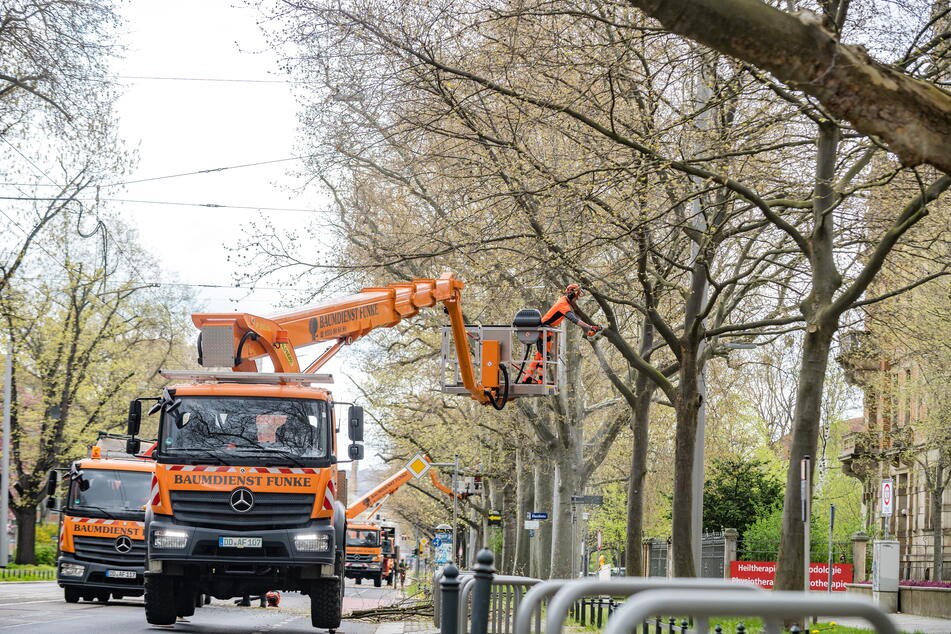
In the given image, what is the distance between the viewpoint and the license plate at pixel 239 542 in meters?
14.7

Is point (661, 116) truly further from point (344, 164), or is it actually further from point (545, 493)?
point (545, 493)

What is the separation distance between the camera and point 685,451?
20969mm

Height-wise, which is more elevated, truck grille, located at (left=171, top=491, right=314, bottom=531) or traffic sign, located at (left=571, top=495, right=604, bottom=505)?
truck grille, located at (left=171, top=491, right=314, bottom=531)

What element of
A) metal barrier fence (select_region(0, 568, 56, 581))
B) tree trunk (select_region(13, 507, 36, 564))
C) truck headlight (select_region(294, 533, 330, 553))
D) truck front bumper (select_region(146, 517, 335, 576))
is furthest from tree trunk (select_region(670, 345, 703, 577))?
tree trunk (select_region(13, 507, 36, 564))

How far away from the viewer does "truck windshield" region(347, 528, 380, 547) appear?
196 feet

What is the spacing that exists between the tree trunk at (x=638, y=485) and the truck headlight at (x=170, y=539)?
11681 mm

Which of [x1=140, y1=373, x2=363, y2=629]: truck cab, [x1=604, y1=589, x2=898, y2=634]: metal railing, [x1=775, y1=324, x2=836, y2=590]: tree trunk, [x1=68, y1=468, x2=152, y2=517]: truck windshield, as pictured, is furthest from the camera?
[x1=68, y1=468, x2=152, y2=517]: truck windshield

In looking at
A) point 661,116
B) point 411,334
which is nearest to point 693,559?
point 661,116

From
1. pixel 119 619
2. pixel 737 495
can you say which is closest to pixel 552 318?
pixel 119 619

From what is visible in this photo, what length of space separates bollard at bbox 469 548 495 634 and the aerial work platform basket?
10.4 metres

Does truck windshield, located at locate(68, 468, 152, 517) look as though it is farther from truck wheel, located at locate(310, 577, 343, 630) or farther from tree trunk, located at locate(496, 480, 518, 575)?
tree trunk, located at locate(496, 480, 518, 575)

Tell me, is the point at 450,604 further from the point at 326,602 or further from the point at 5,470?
the point at 5,470

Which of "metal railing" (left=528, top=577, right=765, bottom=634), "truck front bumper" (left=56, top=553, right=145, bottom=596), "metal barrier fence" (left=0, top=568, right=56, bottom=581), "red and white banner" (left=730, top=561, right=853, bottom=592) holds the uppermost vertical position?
"metal railing" (left=528, top=577, right=765, bottom=634)

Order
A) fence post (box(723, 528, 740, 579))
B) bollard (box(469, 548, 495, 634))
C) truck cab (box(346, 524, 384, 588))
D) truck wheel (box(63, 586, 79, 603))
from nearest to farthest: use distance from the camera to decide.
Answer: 1. bollard (box(469, 548, 495, 634))
2. truck wheel (box(63, 586, 79, 603))
3. fence post (box(723, 528, 740, 579))
4. truck cab (box(346, 524, 384, 588))
